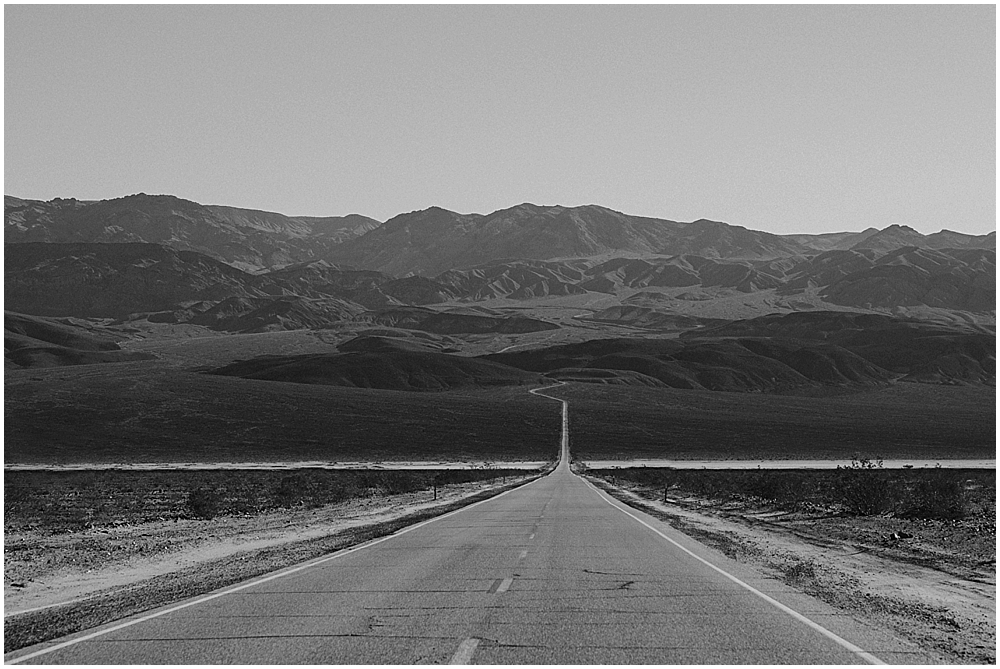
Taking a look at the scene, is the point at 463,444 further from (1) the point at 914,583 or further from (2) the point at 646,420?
(1) the point at 914,583

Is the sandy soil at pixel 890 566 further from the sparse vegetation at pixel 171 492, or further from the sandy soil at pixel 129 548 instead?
the sparse vegetation at pixel 171 492

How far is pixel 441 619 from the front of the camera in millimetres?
12180

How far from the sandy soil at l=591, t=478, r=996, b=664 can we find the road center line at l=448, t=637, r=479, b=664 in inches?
201

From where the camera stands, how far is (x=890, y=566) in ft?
65.6

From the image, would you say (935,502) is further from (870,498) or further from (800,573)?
(800,573)

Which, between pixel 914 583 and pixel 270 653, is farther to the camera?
pixel 914 583

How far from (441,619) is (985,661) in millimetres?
6294

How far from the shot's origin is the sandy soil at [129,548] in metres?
17.1

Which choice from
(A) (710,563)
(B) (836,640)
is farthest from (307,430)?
(B) (836,640)

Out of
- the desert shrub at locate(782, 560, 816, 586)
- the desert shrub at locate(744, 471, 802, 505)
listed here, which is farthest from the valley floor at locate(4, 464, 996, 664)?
the desert shrub at locate(744, 471, 802, 505)

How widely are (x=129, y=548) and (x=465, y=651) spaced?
52.4 feet

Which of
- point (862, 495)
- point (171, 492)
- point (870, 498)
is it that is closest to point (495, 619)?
point (870, 498)

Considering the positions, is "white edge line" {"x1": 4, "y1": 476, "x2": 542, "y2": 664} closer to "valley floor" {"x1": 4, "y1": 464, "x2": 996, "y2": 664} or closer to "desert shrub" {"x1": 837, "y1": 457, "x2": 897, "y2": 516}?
"valley floor" {"x1": 4, "y1": 464, "x2": 996, "y2": 664}

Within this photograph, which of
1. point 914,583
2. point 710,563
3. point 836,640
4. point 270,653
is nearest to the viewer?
point 270,653
